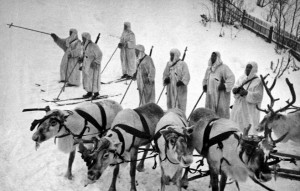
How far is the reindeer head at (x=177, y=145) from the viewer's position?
5.03 meters

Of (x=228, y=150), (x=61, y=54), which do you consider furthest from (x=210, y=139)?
(x=61, y=54)

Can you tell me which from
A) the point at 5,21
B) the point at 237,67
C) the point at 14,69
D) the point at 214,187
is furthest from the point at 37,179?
the point at 5,21

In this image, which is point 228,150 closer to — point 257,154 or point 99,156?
point 257,154

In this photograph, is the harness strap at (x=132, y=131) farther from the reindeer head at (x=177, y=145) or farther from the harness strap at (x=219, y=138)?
the harness strap at (x=219, y=138)

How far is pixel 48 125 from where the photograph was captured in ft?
19.7

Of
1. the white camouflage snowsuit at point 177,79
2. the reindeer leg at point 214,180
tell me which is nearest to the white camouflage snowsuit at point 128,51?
the white camouflage snowsuit at point 177,79

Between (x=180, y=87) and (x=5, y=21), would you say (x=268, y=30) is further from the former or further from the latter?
(x=5, y=21)

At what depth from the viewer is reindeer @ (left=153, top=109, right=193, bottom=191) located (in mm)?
5078

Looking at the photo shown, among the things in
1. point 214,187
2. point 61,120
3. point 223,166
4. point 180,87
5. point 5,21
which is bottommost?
point 214,187

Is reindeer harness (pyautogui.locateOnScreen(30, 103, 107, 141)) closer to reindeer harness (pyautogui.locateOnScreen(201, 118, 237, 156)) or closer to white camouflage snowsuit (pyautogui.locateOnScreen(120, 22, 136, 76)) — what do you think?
reindeer harness (pyautogui.locateOnScreen(201, 118, 237, 156))

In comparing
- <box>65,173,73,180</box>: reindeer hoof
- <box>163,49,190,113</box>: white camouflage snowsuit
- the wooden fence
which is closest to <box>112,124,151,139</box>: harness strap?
<box>65,173,73,180</box>: reindeer hoof

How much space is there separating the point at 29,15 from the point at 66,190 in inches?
569

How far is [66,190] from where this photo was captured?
603cm

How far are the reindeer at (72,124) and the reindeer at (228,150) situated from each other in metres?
1.80
